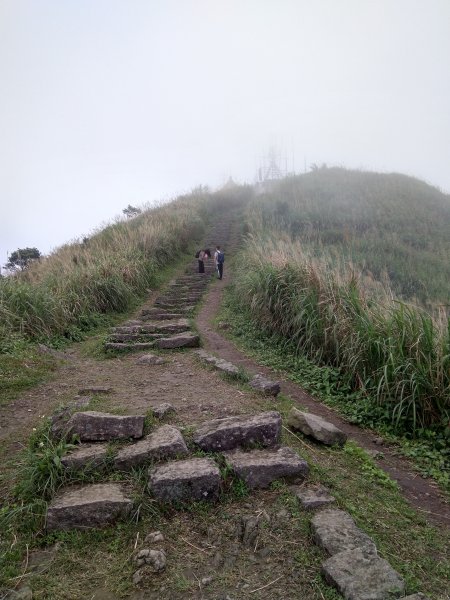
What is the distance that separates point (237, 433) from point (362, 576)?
121 centimetres

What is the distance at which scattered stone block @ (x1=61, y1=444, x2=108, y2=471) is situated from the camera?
8.06 ft

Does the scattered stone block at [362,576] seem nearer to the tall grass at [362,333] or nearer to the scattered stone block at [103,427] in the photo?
the scattered stone block at [103,427]

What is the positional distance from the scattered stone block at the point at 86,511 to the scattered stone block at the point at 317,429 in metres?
1.59

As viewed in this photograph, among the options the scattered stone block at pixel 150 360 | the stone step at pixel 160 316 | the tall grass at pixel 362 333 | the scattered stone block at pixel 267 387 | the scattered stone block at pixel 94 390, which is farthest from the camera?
the stone step at pixel 160 316

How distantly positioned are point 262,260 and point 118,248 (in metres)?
4.43

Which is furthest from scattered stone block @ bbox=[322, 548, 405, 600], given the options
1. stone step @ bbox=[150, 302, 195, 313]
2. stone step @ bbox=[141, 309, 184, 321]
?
stone step @ bbox=[150, 302, 195, 313]

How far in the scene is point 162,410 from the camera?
326 centimetres

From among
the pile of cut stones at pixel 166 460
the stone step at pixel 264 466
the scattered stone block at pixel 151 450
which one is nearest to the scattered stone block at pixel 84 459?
the pile of cut stones at pixel 166 460

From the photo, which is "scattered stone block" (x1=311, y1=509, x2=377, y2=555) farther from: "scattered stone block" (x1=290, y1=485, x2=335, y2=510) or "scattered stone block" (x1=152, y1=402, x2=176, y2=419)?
"scattered stone block" (x1=152, y1=402, x2=176, y2=419)

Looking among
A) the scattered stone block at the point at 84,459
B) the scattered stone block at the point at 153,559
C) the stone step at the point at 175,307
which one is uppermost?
the stone step at the point at 175,307

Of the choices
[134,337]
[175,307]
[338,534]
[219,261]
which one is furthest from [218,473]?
[219,261]

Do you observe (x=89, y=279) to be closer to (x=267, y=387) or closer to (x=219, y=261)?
(x=219, y=261)

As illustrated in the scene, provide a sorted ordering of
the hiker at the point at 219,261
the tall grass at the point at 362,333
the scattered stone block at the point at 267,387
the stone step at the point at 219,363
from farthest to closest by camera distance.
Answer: the hiker at the point at 219,261 → the stone step at the point at 219,363 → the scattered stone block at the point at 267,387 → the tall grass at the point at 362,333

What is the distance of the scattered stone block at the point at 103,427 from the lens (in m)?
2.81
